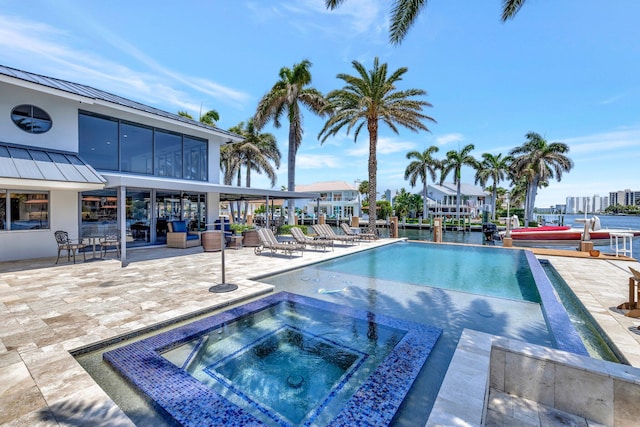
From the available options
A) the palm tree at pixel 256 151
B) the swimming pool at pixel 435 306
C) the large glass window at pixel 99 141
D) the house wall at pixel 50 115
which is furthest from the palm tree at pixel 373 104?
the palm tree at pixel 256 151

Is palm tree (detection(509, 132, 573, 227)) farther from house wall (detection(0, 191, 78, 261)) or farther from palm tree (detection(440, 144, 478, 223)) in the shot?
house wall (detection(0, 191, 78, 261))

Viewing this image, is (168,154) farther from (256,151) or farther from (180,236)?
(256,151)

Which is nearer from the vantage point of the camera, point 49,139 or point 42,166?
point 42,166

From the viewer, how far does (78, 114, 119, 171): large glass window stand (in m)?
11.3

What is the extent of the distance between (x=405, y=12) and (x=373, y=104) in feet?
29.7

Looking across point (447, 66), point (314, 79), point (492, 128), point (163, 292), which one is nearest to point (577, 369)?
point (163, 292)

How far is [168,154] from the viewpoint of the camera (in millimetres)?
13883

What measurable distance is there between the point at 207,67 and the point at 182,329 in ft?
53.7

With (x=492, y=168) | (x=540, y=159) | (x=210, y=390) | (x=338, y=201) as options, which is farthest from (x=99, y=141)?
(x=492, y=168)

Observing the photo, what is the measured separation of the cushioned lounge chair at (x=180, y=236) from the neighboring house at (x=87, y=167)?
785 mm

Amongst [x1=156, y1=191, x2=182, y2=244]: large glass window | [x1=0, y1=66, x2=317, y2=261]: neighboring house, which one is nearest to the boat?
[x1=0, y1=66, x2=317, y2=261]: neighboring house

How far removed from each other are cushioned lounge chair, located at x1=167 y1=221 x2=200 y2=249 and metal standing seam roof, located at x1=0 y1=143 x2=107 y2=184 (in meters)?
4.41

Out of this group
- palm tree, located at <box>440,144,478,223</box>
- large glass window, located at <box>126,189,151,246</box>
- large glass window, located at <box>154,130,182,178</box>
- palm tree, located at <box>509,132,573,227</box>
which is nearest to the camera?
large glass window, located at <box>126,189,151,246</box>

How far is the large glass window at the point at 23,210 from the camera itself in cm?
962
